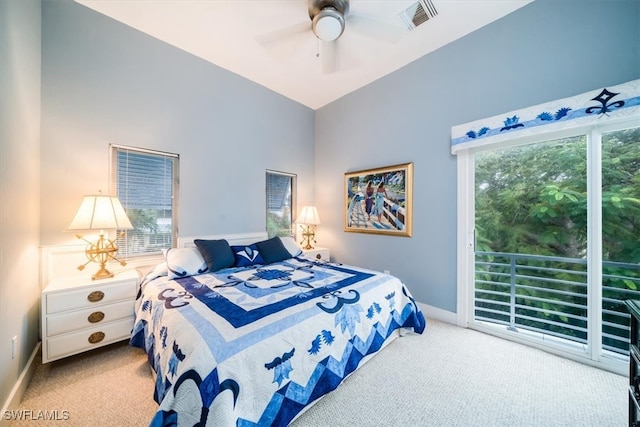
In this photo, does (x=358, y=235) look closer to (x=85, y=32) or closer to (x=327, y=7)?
(x=327, y=7)

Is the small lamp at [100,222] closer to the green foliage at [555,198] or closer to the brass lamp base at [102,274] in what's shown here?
the brass lamp base at [102,274]

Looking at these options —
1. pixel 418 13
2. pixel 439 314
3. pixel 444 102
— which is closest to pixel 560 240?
pixel 439 314

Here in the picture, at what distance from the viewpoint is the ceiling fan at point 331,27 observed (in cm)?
191

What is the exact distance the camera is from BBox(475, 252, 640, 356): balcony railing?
74.8 inches

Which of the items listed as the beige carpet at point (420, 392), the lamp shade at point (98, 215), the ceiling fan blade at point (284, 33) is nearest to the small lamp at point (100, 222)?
the lamp shade at point (98, 215)

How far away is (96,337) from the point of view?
6.22ft

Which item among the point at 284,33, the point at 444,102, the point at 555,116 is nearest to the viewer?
the point at 555,116

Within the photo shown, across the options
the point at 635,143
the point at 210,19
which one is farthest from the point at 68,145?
the point at 635,143

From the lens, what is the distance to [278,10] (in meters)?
2.18

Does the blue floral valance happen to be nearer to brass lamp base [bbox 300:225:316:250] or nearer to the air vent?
the air vent

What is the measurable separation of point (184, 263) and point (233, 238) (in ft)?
2.94

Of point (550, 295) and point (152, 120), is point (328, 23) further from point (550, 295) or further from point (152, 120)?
point (550, 295)

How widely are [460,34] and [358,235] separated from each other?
2.70m

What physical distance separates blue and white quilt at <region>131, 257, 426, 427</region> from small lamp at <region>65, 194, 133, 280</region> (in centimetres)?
44
